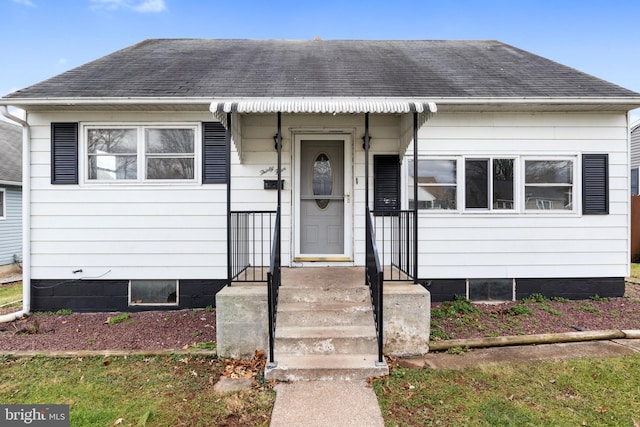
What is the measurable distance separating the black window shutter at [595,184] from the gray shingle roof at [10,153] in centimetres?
1486

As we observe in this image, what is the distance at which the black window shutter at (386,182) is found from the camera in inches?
201

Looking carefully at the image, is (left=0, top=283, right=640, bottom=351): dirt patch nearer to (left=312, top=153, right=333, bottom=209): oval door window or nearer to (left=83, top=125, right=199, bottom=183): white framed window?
(left=83, top=125, right=199, bottom=183): white framed window

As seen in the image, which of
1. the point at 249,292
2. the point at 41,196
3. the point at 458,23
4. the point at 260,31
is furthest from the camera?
the point at 260,31

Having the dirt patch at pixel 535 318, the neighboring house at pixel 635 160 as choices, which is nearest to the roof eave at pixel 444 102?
the dirt patch at pixel 535 318

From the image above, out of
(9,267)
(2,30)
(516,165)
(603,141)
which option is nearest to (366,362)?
(516,165)

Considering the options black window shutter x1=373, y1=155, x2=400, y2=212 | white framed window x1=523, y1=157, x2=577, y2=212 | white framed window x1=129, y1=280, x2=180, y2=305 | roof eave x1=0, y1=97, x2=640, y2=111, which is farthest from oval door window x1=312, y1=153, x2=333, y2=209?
white framed window x1=523, y1=157, x2=577, y2=212

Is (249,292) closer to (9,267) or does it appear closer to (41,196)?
(41,196)

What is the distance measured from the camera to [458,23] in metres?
14.6

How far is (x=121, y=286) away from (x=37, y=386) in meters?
2.19

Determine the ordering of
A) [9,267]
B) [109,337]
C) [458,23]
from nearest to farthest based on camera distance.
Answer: [109,337] → [9,267] → [458,23]

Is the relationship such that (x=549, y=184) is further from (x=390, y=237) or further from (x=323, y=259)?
(x=323, y=259)

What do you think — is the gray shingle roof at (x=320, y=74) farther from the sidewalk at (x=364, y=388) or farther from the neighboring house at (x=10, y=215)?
the neighboring house at (x=10, y=215)

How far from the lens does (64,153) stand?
16.2 ft

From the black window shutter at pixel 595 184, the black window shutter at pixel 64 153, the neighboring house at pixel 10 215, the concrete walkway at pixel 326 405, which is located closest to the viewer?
the concrete walkway at pixel 326 405
